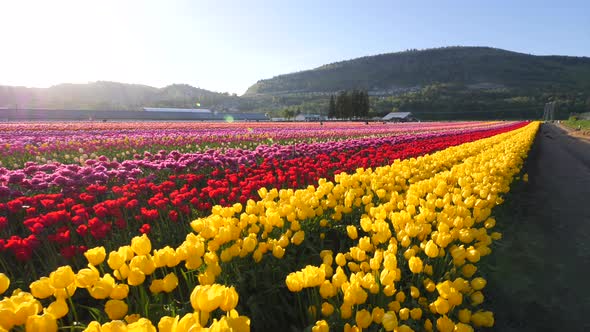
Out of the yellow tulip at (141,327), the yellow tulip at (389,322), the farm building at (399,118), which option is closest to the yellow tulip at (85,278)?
the yellow tulip at (141,327)

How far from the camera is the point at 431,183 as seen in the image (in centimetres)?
404

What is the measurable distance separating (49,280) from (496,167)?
5.70 m

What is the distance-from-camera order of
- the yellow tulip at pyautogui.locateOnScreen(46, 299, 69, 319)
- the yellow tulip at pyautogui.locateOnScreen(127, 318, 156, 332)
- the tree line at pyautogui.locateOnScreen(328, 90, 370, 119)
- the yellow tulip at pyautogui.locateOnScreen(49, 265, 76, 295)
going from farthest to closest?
the tree line at pyautogui.locateOnScreen(328, 90, 370, 119)
the yellow tulip at pyautogui.locateOnScreen(49, 265, 76, 295)
the yellow tulip at pyautogui.locateOnScreen(46, 299, 69, 319)
the yellow tulip at pyautogui.locateOnScreen(127, 318, 156, 332)

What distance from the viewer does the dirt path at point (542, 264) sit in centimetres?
394

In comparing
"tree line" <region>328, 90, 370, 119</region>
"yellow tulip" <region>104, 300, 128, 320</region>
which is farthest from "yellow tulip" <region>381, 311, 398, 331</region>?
"tree line" <region>328, 90, 370, 119</region>

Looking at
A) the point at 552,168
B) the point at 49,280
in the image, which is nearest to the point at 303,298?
the point at 49,280

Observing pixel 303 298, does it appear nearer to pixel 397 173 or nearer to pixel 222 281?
pixel 222 281

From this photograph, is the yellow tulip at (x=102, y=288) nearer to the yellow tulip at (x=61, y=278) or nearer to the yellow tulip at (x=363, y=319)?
the yellow tulip at (x=61, y=278)

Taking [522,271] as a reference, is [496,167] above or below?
above

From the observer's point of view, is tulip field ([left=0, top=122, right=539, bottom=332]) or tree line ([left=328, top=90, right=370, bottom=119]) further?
tree line ([left=328, top=90, right=370, bottom=119])

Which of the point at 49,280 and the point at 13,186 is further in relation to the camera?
the point at 13,186

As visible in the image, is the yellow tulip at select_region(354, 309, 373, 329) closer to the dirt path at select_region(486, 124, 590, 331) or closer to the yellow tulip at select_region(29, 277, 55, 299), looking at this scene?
the yellow tulip at select_region(29, 277, 55, 299)

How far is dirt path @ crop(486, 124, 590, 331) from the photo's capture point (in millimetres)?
3941

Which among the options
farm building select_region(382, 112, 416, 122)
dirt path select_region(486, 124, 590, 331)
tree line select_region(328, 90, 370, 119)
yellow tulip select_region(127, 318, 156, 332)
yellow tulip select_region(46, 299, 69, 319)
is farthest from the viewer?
farm building select_region(382, 112, 416, 122)
